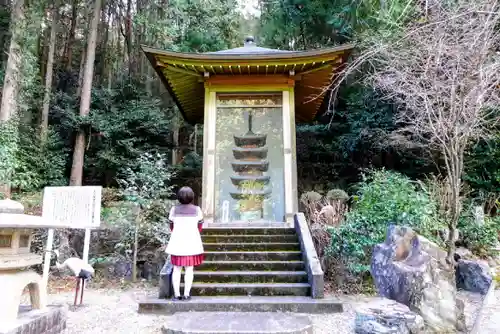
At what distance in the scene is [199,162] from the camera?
12.2m

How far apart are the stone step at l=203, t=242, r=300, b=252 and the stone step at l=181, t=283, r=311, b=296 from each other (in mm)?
824

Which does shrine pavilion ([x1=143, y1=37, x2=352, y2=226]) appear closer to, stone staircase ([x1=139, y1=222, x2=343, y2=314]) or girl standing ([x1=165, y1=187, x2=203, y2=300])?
stone staircase ([x1=139, y1=222, x2=343, y2=314])

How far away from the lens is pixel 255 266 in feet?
15.6

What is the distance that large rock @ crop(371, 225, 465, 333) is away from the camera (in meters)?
3.22

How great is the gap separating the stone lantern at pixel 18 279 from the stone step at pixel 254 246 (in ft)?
7.93

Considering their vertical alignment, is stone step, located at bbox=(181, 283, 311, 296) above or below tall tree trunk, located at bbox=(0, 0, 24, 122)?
below

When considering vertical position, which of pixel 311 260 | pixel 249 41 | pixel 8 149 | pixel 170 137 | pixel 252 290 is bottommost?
pixel 252 290

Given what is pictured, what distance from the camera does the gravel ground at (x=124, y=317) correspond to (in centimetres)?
349

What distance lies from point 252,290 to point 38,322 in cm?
236

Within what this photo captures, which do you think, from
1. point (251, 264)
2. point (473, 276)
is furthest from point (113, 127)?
point (473, 276)

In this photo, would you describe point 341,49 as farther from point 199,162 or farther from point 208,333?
point 199,162

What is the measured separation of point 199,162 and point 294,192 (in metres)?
6.56

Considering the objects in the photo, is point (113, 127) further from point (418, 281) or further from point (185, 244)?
point (418, 281)

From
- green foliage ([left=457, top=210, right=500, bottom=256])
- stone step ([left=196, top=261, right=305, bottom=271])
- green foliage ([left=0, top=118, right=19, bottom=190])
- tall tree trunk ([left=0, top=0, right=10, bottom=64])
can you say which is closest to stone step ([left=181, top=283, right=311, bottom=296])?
stone step ([left=196, top=261, right=305, bottom=271])
